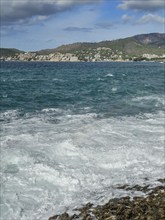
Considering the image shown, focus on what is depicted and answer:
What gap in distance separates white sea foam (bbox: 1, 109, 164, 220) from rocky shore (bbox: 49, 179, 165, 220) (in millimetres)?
665

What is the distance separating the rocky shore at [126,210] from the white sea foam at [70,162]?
2.18 ft

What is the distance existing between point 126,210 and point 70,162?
6.01 metres

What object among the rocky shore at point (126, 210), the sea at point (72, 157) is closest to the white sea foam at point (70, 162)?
the sea at point (72, 157)

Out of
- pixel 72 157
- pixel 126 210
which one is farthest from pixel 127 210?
pixel 72 157

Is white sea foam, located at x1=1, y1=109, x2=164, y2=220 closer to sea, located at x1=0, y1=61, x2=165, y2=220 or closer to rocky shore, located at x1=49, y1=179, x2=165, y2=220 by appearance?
sea, located at x1=0, y1=61, x2=165, y2=220

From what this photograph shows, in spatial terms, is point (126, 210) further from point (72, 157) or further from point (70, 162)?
point (72, 157)

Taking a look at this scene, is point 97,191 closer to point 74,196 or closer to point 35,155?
point 74,196

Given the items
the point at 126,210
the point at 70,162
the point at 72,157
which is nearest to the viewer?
the point at 126,210

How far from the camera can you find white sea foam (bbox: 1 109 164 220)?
523 inches

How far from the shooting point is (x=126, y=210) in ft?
38.3

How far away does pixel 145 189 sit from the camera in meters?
13.8

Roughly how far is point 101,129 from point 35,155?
A: 7106 millimetres

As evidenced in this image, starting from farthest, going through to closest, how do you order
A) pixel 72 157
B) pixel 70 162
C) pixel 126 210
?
pixel 72 157
pixel 70 162
pixel 126 210

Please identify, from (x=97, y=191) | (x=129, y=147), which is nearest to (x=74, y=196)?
(x=97, y=191)
